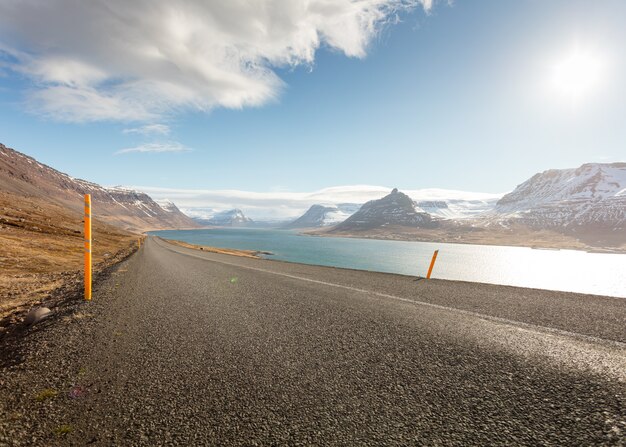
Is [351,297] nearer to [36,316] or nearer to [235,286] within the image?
[235,286]

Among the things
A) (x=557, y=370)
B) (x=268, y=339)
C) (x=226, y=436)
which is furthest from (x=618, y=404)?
(x=268, y=339)

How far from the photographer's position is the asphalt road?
2.59 m

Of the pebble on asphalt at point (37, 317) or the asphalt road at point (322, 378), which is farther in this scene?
the pebble on asphalt at point (37, 317)

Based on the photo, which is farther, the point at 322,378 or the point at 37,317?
the point at 37,317

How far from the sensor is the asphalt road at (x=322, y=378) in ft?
8.51

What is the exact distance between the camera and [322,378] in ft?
11.9

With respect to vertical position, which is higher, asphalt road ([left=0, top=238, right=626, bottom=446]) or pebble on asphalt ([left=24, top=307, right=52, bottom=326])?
asphalt road ([left=0, top=238, right=626, bottom=446])

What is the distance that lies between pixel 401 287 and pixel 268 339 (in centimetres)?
748

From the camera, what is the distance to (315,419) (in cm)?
281

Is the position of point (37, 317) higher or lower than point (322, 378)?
lower

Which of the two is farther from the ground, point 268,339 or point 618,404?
point 618,404

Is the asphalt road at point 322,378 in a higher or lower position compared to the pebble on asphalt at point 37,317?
higher

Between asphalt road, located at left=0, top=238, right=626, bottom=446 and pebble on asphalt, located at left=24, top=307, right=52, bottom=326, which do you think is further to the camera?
pebble on asphalt, located at left=24, top=307, right=52, bottom=326

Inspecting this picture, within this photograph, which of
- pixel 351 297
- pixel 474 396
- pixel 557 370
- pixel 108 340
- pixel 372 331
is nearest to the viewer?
pixel 474 396
